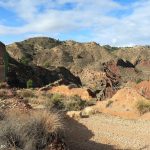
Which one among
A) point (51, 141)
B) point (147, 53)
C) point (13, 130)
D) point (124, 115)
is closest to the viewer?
point (13, 130)

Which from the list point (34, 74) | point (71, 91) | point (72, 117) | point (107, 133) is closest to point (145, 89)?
point (72, 117)

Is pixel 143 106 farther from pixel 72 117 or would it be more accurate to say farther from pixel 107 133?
pixel 107 133

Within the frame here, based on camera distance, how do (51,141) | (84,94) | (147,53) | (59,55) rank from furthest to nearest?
(147,53) < (59,55) < (84,94) < (51,141)

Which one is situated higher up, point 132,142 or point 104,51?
point 104,51

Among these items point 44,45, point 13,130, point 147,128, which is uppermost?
point 44,45

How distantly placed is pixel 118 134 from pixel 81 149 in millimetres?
4359

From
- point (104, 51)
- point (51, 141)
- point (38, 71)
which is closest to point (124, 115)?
point (51, 141)

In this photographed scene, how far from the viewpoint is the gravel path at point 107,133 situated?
58.0 ft

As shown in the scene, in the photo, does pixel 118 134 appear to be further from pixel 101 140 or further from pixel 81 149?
pixel 81 149

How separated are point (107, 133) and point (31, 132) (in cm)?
813

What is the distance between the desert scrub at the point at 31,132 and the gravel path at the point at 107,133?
1.76 meters

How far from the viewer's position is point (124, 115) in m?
27.9

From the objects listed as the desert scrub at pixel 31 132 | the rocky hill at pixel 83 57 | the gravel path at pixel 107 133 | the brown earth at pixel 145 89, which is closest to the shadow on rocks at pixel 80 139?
the gravel path at pixel 107 133

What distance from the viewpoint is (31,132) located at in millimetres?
13141
